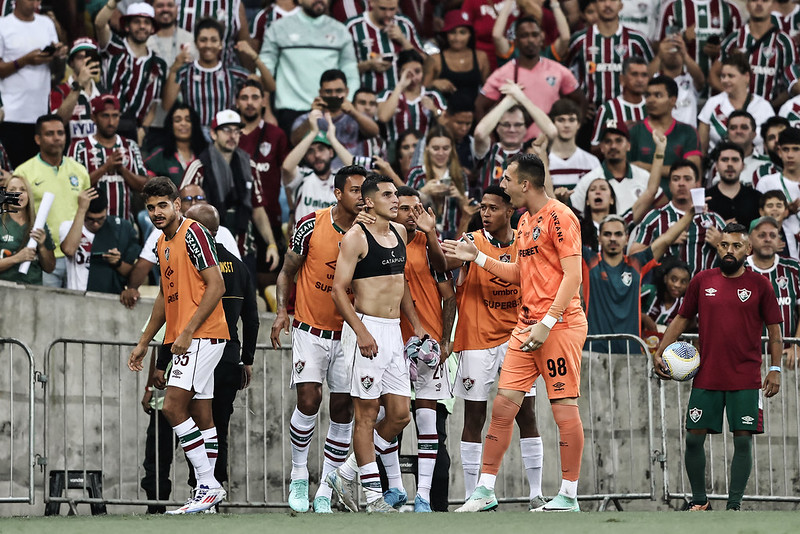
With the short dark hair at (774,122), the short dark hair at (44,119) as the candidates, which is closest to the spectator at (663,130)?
the short dark hair at (774,122)

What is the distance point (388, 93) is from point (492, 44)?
86.8 inches

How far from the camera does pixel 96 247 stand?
44.2 ft

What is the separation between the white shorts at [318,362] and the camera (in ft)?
33.8

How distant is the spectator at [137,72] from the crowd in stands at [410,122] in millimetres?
27

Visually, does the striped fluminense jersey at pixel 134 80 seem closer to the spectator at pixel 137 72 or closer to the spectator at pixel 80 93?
the spectator at pixel 137 72

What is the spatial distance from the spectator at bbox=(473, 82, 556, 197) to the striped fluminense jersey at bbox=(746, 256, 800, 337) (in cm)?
318

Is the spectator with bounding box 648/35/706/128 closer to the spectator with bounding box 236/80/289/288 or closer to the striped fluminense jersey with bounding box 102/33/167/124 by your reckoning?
the spectator with bounding box 236/80/289/288

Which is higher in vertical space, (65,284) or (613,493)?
(65,284)

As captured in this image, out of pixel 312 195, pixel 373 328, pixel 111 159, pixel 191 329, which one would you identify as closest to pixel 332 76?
pixel 312 195

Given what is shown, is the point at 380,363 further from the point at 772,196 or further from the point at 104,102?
the point at 772,196

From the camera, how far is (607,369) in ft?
43.7

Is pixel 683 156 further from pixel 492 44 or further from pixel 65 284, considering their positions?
pixel 65 284

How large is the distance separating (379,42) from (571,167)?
3208 mm

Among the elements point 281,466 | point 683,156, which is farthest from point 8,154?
point 683,156
